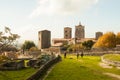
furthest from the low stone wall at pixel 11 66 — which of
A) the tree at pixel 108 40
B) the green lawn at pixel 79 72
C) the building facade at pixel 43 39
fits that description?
the building facade at pixel 43 39

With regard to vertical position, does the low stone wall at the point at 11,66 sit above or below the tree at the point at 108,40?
below

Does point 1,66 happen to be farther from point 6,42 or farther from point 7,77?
point 7,77

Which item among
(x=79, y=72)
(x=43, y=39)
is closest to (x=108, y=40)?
(x=43, y=39)

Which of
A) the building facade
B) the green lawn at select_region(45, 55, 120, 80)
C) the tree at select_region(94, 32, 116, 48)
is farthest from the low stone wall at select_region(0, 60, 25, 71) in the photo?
the building facade

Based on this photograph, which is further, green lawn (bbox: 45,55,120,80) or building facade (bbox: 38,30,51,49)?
building facade (bbox: 38,30,51,49)

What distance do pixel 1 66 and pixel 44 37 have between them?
150 meters

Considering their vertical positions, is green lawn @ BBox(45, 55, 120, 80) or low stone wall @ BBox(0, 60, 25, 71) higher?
low stone wall @ BBox(0, 60, 25, 71)

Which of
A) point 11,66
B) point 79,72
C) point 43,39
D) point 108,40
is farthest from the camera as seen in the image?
point 43,39

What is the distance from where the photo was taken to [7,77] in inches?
1217

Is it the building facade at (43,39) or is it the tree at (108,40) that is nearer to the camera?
the tree at (108,40)

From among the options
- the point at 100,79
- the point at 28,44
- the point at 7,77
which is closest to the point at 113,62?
the point at 100,79

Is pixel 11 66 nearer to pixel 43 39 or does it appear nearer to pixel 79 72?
pixel 79 72

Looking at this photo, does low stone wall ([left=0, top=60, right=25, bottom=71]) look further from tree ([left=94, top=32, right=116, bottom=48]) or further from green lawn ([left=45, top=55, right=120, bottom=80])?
tree ([left=94, top=32, right=116, bottom=48])

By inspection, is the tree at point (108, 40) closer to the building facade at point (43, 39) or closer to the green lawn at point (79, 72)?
the green lawn at point (79, 72)
